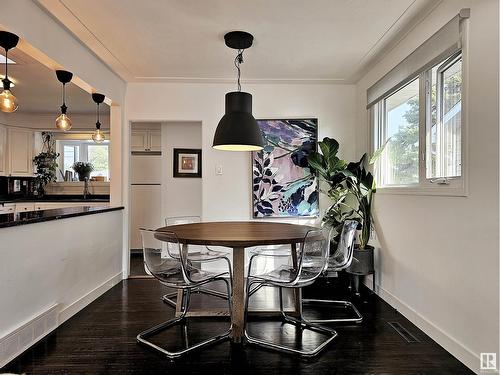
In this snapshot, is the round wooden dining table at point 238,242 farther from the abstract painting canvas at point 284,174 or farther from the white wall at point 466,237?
the abstract painting canvas at point 284,174

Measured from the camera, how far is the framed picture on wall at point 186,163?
4906 millimetres

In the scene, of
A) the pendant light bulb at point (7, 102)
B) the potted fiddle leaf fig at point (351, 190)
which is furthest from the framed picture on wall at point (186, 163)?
the pendant light bulb at point (7, 102)

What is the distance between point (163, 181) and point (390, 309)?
3521 millimetres

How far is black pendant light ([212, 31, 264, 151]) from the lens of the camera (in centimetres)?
261

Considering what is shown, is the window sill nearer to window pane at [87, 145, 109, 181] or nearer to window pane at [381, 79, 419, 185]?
window pane at [381, 79, 419, 185]

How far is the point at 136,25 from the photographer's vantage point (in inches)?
101

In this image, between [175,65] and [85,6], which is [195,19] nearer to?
[85,6]

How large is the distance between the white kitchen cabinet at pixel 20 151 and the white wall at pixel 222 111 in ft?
8.25

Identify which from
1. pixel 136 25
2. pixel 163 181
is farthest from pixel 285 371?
pixel 163 181

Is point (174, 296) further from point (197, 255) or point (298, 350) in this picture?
point (298, 350)

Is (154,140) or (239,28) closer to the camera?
(239,28)

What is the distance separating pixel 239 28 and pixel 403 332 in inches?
107

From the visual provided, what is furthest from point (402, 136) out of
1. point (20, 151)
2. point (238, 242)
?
point (20, 151)

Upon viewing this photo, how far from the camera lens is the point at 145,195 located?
16.7ft
